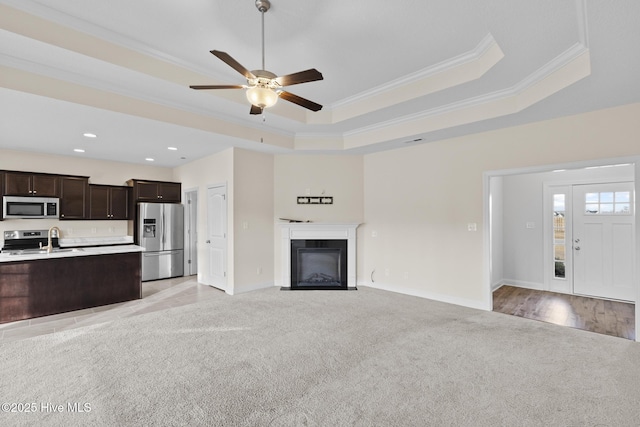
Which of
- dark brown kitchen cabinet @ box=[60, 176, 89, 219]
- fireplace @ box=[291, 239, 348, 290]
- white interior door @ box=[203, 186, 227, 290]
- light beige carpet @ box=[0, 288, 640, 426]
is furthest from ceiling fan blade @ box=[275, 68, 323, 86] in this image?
dark brown kitchen cabinet @ box=[60, 176, 89, 219]

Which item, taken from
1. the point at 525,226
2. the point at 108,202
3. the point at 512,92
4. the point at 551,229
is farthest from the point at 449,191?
the point at 108,202

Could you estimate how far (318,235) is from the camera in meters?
5.66

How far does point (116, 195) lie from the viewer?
21.4 feet

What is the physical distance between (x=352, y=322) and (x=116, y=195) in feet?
19.2

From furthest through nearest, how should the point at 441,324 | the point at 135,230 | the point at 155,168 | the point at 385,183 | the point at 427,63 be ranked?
the point at 155,168
the point at 135,230
the point at 385,183
the point at 441,324
the point at 427,63

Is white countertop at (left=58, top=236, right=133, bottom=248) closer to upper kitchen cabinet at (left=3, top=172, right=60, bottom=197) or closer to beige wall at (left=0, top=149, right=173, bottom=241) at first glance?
beige wall at (left=0, top=149, right=173, bottom=241)

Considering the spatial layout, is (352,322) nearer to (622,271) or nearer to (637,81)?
(637,81)

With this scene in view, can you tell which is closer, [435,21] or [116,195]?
[435,21]

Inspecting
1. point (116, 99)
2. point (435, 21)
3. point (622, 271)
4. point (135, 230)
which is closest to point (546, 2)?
point (435, 21)

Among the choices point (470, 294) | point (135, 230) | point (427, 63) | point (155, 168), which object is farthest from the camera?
point (155, 168)

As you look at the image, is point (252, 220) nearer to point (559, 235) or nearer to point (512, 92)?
point (512, 92)

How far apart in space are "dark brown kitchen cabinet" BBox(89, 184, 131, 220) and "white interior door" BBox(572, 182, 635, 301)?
8910mm

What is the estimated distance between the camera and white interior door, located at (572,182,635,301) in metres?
4.71

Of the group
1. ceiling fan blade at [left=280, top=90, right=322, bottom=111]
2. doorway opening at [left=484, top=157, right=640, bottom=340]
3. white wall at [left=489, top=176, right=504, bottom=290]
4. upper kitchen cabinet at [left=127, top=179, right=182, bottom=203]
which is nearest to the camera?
ceiling fan blade at [left=280, top=90, right=322, bottom=111]
